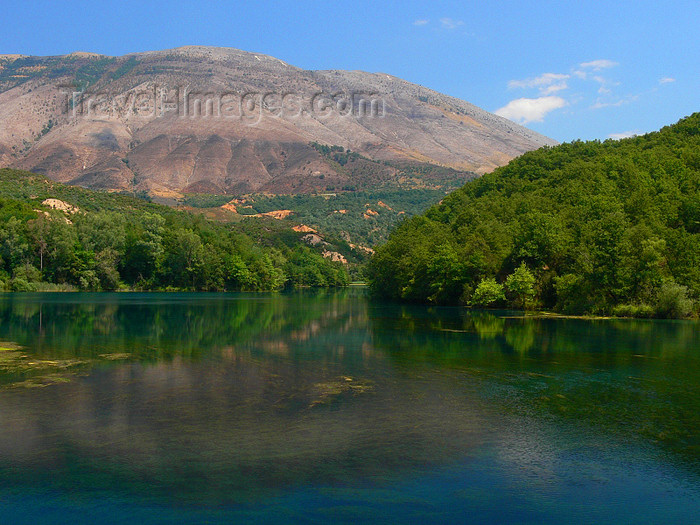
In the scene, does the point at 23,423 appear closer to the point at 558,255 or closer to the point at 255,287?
the point at 558,255

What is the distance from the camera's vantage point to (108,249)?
111750 millimetres

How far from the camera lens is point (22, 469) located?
12203 mm

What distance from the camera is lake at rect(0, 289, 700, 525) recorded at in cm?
1083

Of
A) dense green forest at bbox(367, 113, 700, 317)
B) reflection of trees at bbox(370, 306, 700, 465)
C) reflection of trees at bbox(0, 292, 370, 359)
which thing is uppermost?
dense green forest at bbox(367, 113, 700, 317)

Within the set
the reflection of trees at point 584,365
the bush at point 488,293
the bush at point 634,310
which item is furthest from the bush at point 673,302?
the bush at point 488,293

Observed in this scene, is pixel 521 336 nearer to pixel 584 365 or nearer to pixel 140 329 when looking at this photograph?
pixel 584 365

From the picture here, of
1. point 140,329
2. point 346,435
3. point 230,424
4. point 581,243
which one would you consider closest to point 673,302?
point 581,243

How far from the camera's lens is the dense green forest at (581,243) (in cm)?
5625

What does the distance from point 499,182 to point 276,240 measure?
9887 cm

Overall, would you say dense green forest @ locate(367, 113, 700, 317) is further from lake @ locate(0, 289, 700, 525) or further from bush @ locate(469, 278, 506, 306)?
lake @ locate(0, 289, 700, 525)

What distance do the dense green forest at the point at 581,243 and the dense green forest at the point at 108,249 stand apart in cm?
3962

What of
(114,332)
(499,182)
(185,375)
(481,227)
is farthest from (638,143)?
(185,375)

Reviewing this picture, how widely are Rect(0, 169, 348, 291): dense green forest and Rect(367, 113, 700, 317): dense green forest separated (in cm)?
3962

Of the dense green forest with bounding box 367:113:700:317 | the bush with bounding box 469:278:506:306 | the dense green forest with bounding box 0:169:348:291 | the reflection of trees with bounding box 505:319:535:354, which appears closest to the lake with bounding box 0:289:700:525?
the reflection of trees with bounding box 505:319:535:354
